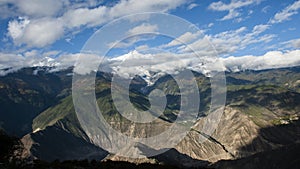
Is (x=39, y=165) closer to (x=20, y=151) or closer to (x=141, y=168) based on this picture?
(x=20, y=151)

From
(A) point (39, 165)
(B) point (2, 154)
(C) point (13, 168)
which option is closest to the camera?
(C) point (13, 168)

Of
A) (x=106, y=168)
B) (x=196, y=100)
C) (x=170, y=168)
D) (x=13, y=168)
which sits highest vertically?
(x=196, y=100)

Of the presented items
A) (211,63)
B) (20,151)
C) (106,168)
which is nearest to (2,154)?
(20,151)

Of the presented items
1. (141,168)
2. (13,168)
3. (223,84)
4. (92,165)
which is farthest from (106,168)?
(223,84)

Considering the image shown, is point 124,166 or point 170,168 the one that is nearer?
point 124,166

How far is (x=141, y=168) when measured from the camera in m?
52.7

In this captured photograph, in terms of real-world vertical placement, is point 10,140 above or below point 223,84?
below

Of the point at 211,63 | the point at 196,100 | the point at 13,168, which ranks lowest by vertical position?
the point at 13,168

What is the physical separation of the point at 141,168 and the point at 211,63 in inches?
759

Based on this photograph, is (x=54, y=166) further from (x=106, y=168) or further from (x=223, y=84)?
(x=223, y=84)

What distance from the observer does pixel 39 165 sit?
4150 centimetres

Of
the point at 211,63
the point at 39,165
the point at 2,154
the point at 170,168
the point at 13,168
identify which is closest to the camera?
the point at 13,168

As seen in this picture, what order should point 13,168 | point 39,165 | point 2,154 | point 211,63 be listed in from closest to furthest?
point 13,168 → point 39,165 → point 211,63 → point 2,154

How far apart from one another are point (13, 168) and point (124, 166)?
59.8 ft
